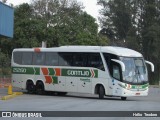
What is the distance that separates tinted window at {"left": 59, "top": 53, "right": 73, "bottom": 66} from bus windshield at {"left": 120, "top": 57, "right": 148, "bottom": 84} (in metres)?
4.04

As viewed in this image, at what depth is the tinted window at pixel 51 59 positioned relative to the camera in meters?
33.6

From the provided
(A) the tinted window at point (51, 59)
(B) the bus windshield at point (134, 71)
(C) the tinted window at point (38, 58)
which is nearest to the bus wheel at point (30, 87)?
(C) the tinted window at point (38, 58)

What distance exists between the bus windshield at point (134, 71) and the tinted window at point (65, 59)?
13.3ft

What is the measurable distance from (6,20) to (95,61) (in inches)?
312

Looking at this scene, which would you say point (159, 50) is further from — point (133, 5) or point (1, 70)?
point (1, 70)

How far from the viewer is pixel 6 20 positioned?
35281 mm

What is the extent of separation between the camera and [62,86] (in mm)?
33219

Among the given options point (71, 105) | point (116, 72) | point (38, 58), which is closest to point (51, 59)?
point (38, 58)

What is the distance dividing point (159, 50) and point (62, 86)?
165ft

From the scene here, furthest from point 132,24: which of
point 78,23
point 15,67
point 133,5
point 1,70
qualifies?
point 15,67

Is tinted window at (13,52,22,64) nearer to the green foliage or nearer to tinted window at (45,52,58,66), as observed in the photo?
tinted window at (45,52,58,66)

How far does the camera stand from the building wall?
113 ft

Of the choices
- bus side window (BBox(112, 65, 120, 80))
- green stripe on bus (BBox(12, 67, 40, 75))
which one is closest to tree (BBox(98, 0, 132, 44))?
green stripe on bus (BBox(12, 67, 40, 75))

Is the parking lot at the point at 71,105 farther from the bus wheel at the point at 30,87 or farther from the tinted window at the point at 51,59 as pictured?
the tinted window at the point at 51,59
